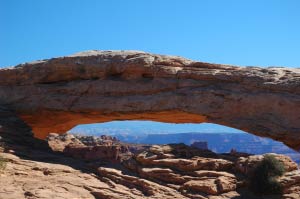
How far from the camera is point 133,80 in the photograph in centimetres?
2288

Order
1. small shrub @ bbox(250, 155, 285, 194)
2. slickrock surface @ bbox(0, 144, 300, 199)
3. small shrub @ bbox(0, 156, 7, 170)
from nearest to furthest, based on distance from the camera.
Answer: slickrock surface @ bbox(0, 144, 300, 199) → small shrub @ bbox(0, 156, 7, 170) → small shrub @ bbox(250, 155, 285, 194)

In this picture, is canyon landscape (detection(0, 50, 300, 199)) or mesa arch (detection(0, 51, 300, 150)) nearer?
canyon landscape (detection(0, 50, 300, 199))

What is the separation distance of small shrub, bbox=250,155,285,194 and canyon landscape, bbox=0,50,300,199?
21cm

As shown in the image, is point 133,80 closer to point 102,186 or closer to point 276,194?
point 102,186

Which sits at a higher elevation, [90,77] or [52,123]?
[90,77]

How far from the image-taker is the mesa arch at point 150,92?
1986 cm

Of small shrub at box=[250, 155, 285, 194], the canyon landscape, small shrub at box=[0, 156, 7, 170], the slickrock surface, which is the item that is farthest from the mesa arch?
small shrub at box=[0, 156, 7, 170]

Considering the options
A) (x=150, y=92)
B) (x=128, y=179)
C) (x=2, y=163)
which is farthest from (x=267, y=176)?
(x=2, y=163)

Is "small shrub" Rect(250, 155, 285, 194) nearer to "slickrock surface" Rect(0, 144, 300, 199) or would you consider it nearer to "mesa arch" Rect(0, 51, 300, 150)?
"slickrock surface" Rect(0, 144, 300, 199)

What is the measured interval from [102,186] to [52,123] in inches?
371

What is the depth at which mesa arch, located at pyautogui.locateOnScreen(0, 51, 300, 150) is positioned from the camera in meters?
19.9

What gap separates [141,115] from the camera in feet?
74.6

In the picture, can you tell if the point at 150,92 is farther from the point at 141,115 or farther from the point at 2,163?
the point at 2,163

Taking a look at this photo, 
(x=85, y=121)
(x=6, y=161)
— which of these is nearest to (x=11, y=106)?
(x=85, y=121)
